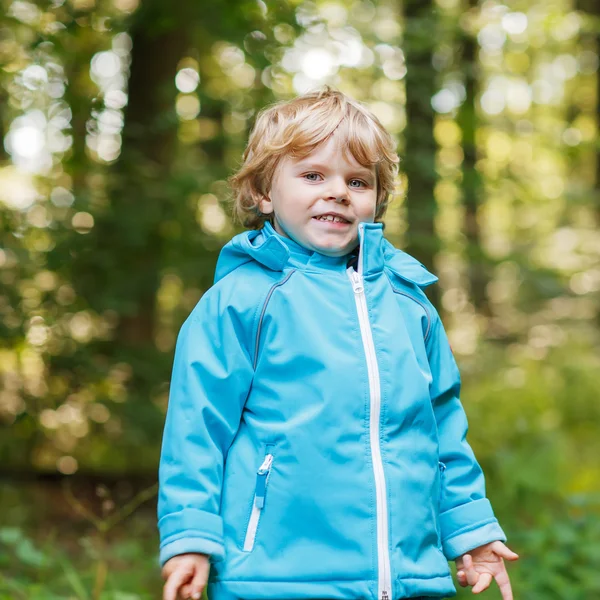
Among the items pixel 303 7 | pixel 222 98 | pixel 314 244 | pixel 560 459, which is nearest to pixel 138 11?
pixel 222 98

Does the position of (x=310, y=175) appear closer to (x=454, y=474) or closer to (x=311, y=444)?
(x=311, y=444)

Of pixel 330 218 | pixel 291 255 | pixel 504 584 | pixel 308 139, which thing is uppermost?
pixel 308 139

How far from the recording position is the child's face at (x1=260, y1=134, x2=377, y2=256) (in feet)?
7.90

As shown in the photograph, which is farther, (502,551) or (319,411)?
(502,551)

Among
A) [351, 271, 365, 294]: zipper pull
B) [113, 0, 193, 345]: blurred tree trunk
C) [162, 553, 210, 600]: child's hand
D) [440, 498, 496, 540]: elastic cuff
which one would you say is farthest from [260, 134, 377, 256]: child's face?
[113, 0, 193, 345]: blurred tree trunk

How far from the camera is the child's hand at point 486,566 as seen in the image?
2.35m

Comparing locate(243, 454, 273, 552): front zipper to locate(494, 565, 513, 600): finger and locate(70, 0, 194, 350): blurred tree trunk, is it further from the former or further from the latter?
locate(70, 0, 194, 350): blurred tree trunk

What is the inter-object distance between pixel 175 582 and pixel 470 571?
854mm

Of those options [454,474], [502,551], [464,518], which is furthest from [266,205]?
[502,551]

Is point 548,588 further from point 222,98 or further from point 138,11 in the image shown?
point 138,11

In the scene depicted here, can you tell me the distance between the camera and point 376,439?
87.4 inches

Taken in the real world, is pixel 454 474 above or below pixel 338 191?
below

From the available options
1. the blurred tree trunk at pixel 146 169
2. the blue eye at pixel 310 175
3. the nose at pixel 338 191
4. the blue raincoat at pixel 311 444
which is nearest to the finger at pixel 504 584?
the blue raincoat at pixel 311 444

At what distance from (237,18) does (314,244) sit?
253 centimetres
